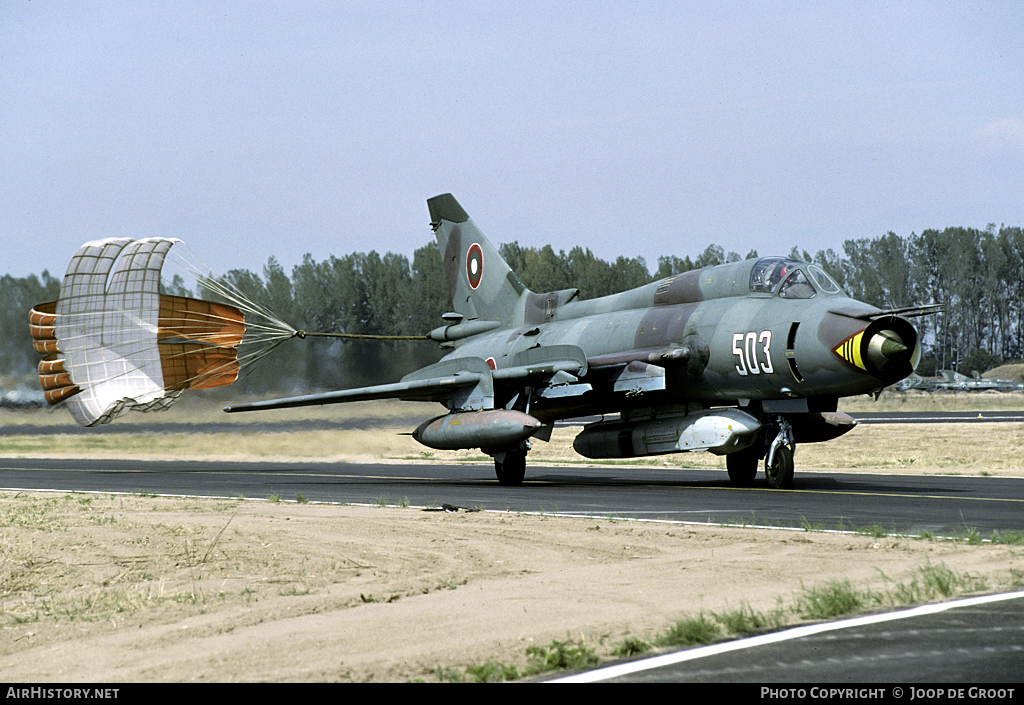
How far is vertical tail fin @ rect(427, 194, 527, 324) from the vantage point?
2695 centimetres

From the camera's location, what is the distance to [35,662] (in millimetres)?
6598

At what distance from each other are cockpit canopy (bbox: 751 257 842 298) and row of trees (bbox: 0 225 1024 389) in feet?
4.30

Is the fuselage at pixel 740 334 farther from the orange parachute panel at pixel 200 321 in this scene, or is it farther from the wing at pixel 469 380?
the orange parachute panel at pixel 200 321

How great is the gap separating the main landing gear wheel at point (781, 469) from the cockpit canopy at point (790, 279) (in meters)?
2.93

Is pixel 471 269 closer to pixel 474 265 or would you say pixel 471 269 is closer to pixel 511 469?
pixel 474 265

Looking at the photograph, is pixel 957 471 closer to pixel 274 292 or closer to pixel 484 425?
pixel 484 425

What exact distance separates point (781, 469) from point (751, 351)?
7.52 feet

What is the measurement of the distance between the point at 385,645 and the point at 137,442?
90.7 feet

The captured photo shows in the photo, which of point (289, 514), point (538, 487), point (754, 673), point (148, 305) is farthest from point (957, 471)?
point (754, 673)

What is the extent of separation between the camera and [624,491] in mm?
19484

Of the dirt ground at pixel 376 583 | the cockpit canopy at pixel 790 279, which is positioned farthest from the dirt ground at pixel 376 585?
the cockpit canopy at pixel 790 279

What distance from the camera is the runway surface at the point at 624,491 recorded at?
46.0 feet

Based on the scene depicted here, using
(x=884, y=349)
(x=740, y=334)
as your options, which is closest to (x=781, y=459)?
(x=740, y=334)

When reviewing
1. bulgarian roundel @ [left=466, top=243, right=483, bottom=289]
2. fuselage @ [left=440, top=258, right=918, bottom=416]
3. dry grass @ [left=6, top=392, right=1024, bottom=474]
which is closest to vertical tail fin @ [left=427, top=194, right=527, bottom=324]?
bulgarian roundel @ [left=466, top=243, right=483, bottom=289]
